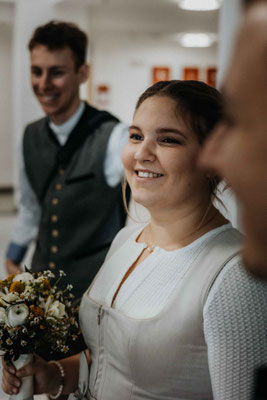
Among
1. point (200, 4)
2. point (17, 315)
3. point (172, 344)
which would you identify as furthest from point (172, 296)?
point (200, 4)

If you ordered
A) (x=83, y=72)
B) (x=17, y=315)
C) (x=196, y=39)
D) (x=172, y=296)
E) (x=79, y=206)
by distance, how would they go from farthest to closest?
(x=196, y=39), (x=83, y=72), (x=79, y=206), (x=17, y=315), (x=172, y=296)

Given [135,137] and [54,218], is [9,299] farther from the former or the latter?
[54,218]

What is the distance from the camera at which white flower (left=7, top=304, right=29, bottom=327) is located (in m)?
1.43

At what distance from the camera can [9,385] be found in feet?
4.80

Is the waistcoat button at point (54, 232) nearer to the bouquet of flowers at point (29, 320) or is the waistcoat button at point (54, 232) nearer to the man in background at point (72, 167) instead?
the man in background at point (72, 167)

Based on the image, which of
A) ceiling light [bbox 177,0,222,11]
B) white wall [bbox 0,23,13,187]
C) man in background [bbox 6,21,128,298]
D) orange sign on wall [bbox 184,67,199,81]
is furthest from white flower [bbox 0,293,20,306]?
white wall [bbox 0,23,13,187]

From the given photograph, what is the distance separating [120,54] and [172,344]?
11820mm

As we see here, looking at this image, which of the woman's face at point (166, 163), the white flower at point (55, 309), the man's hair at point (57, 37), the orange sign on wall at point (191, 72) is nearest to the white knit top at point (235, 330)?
the woman's face at point (166, 163)

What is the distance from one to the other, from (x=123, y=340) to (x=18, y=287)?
1.20 ft

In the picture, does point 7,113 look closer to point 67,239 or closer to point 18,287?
point 67,239

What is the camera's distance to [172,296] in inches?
50.9

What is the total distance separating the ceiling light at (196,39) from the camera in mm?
11898

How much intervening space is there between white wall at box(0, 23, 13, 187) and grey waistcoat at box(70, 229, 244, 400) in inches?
528

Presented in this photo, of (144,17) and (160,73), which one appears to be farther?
(160,73)
